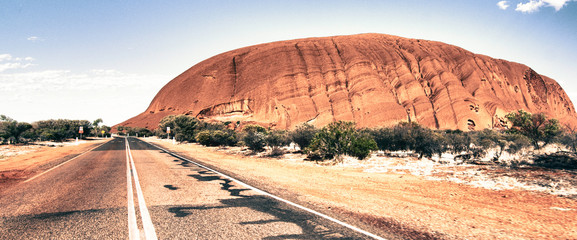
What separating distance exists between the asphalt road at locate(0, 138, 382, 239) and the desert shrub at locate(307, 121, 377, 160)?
33.9 ft

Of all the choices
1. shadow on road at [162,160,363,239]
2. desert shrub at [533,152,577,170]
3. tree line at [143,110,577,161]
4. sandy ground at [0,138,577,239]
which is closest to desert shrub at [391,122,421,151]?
tree line at [143,110,577,161]

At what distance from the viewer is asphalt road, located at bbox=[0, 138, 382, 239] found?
4633 millimetres

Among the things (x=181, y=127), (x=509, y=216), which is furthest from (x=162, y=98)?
(x=509, y=216)

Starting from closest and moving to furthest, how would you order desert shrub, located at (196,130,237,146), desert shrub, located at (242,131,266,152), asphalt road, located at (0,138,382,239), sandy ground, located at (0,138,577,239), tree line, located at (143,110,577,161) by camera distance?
asphalt road, located at (0,138,382,239) < sandy ground, located at (0,138,577,239) < tree line, located at (143,110,577,161) < desert shrub, located at (242,131,266,152) < desert shrub, located at (196,130,237,146)

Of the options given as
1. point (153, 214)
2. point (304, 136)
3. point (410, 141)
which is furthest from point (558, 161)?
point (153, 214)

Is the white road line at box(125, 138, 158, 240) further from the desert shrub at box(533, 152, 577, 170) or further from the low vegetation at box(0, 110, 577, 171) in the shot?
the desert shrub at box(533, 152, 577, 170)

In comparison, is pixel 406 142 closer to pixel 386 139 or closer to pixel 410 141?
pixel 410 141

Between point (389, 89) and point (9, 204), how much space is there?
243ft

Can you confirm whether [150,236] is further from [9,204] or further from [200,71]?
[200,71]

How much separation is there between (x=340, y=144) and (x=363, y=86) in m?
56.5

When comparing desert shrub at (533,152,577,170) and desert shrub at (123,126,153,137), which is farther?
desert shrub at (123,126,153,137)

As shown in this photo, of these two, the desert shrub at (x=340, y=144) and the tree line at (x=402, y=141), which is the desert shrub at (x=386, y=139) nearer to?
the tree line at (x=402, y=141)

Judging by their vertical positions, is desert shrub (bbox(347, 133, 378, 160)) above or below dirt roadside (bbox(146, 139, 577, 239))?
above

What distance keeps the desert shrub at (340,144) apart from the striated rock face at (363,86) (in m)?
47.9
